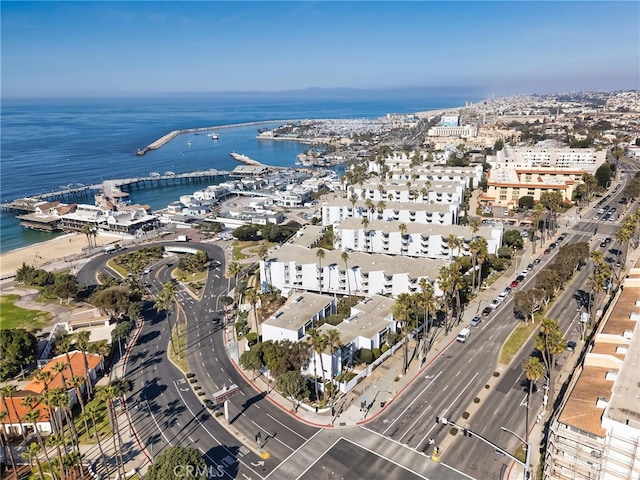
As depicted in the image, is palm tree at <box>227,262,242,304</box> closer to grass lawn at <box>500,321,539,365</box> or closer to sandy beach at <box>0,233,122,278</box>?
grass lawn at <box>500,321,539,365</box>

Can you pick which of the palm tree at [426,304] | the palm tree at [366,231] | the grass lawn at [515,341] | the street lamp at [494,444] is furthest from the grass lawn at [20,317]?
the grass lawn at [515,341]

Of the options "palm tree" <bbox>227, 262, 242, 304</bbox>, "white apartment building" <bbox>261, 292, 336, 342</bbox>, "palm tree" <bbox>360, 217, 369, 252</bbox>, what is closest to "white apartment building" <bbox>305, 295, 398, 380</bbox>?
"white apartment building" <bbox>261, 292, 336, 342</bbox>

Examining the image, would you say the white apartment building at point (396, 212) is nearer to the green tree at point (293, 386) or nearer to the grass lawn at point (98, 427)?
the green tree at point (293, 386)

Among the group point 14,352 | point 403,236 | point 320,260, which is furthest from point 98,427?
point 403,236

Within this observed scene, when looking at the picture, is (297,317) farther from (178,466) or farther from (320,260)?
(178,466)

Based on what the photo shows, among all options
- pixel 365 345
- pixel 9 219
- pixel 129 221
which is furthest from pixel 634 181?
pixel 9 219
